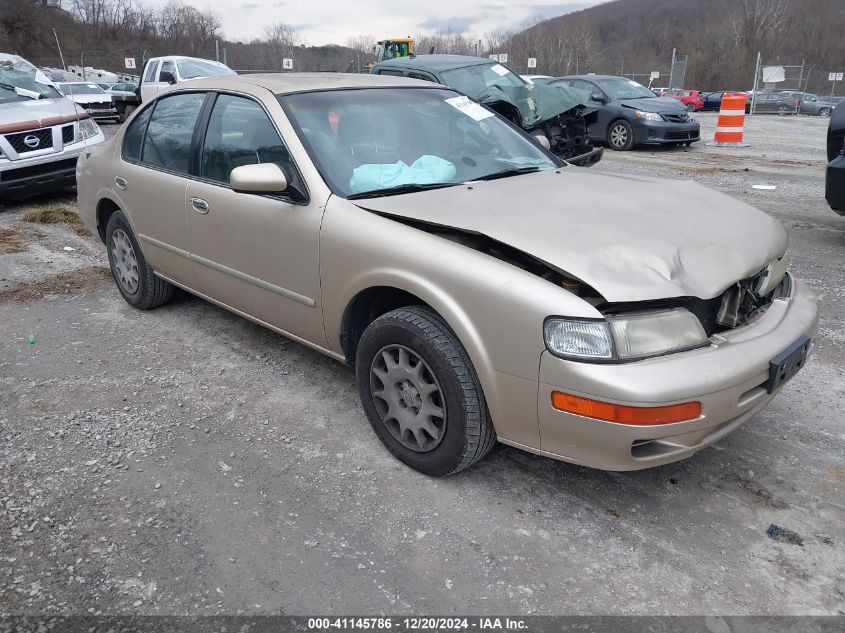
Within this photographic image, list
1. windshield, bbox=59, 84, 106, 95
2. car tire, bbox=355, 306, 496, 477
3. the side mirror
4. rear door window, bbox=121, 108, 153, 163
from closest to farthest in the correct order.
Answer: car tire, bbox=355, 306, 496, 477, the side mirror, rear door window, bbox=121, 108, 153, 163, windshield, bbox=59, 84, 106, 95

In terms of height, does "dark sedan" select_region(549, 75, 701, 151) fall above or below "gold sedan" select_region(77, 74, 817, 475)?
above

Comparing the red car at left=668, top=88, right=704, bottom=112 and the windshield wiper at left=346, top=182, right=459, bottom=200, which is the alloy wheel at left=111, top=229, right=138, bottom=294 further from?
the red car at left=668, top=88, right=704, bottom=112

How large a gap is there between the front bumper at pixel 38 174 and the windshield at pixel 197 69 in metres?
6.92

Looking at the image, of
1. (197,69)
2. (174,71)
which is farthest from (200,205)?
(197,69)

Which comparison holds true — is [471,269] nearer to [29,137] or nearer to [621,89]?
[29,137]

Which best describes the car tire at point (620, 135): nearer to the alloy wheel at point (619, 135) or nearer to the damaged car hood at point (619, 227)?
the alloy wheel at point (619, 135)

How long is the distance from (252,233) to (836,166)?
15.2ft

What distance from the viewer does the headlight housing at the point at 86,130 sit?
353 inches

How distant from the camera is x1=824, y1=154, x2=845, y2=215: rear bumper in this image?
17.3 feet

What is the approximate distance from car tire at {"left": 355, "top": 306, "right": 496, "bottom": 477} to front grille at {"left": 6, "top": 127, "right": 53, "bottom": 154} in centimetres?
710

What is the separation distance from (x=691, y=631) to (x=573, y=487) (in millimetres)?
796

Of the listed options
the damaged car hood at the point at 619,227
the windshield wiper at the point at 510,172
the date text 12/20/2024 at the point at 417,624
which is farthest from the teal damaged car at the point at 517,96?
the date text 12/20/2024 at the point at 417,624

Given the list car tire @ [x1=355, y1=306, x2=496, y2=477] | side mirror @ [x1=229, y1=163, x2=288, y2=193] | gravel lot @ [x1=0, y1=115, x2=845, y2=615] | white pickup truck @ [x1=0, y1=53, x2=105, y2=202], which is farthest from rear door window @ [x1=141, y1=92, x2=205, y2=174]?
white pickup truck @ [x1=0, y1=53, x2=105, y2=202]

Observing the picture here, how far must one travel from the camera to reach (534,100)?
9156 mm
